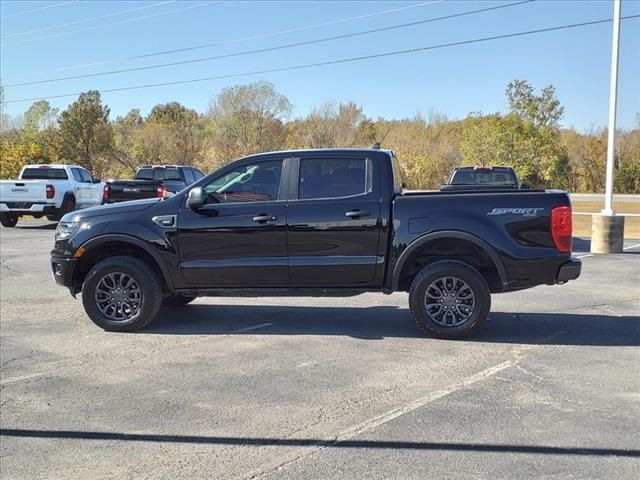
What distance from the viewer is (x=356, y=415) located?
14.2ft

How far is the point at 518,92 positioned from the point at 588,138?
24.4 metres

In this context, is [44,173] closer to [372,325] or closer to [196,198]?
[196,198]

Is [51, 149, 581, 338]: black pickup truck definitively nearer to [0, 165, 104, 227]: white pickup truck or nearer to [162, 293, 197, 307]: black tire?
[162, 293, 197, 307]: black tire

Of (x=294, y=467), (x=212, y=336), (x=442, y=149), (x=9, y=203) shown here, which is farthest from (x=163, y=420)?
(x=442, y=149)

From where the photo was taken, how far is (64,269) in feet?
22.4

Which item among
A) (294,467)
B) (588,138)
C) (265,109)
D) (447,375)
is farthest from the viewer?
(588,138)

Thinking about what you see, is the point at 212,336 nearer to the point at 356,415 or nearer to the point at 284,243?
the point at 284,243

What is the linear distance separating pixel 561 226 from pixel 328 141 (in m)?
38.1

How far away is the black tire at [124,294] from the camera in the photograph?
6688mm

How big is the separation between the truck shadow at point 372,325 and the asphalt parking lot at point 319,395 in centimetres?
3

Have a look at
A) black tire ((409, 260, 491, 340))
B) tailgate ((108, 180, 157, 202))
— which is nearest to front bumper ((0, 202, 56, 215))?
tailgate ((108, 180, 157, 202))

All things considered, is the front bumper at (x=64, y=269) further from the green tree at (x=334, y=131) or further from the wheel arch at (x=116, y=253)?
the green tree at (x=334, y=131)

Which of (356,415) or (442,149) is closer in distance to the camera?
(356,415)

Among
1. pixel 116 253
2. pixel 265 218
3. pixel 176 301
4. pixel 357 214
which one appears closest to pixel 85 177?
pixel 176 301
